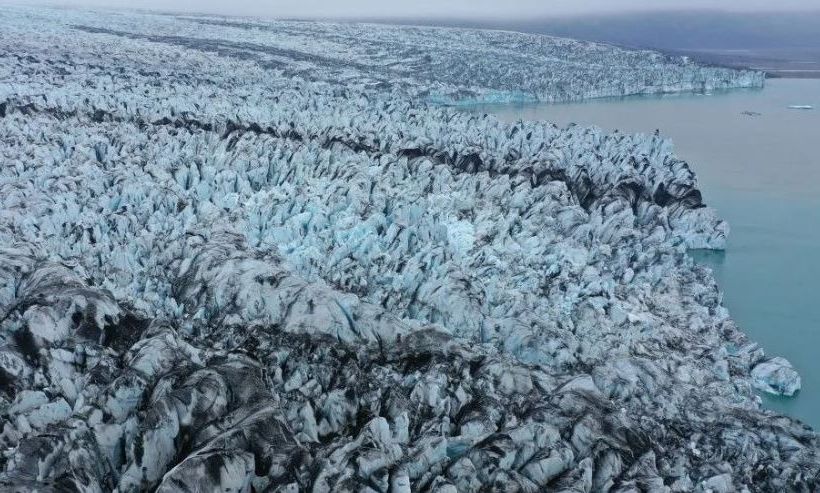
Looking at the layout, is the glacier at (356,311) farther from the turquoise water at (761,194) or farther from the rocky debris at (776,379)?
the turquoise water at (761,194)

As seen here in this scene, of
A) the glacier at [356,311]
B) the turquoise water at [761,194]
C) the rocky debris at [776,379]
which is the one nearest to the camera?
the glacier at [356,311]

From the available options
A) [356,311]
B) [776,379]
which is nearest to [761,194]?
[776,379]

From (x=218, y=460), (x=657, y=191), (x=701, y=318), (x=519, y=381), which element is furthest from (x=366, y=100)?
(x=218, y=460)

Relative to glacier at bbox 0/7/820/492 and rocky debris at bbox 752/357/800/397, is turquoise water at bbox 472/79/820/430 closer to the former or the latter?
rocky debris at bbox 752/357/800/397

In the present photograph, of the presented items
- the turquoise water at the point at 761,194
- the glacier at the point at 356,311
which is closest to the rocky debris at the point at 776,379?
the glacier at the point at 356,311

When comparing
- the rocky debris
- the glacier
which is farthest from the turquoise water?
the glacier

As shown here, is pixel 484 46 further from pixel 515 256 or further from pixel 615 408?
pixel 615 408
